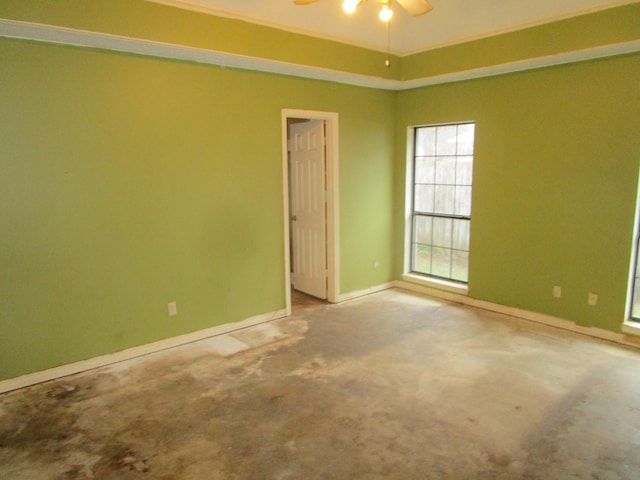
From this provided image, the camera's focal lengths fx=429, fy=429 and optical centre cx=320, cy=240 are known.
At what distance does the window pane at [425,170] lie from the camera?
5.35 meters

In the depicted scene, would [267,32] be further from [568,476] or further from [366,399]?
[568,476]

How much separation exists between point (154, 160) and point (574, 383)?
12.4ft

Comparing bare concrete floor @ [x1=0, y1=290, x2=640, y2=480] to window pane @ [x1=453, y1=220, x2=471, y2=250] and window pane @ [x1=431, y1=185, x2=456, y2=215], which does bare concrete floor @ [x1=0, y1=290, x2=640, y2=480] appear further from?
window pane @ [x1=431, y1=185, x2=456, y2=215]

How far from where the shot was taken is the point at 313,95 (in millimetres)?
4617

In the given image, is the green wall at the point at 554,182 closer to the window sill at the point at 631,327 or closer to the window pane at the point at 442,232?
the window sill at the point at 631,327

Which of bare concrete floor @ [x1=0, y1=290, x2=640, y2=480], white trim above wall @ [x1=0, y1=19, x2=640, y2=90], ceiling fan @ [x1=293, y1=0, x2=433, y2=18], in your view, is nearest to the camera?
bare concrete floor @ [x1=0, y1=290, x2=640, y2=480]

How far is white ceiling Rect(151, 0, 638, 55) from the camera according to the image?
133 inches

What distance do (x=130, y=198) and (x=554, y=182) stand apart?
390 centimetres

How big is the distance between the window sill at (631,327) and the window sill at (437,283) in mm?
1551

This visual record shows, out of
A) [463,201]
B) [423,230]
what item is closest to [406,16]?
[463,201]

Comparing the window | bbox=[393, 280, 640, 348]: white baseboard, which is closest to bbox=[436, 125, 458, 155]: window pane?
A: the window

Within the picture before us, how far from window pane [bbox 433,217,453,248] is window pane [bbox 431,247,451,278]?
0.25 feet

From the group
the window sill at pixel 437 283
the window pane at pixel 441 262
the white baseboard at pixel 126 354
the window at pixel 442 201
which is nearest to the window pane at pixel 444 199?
the window at pixel 442 201

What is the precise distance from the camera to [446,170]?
5.19 metres
